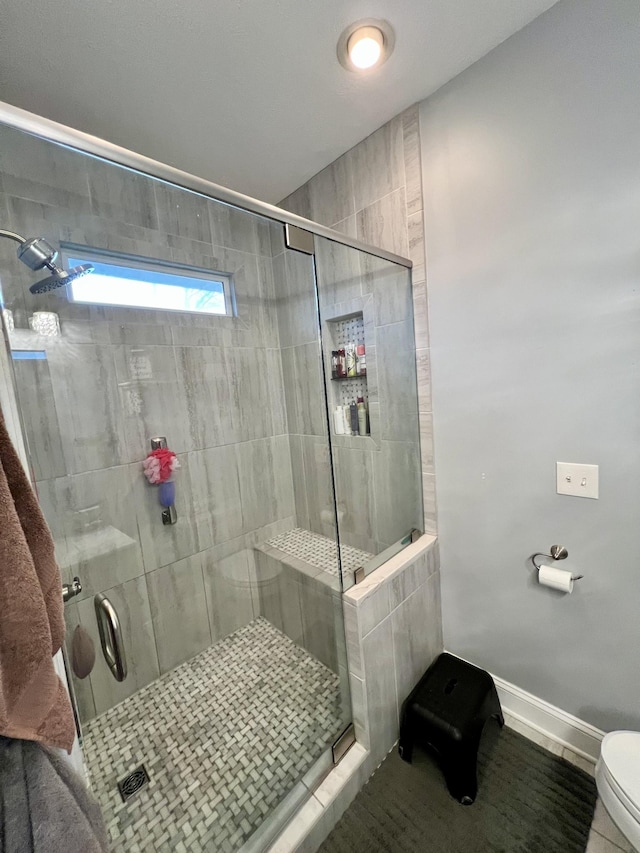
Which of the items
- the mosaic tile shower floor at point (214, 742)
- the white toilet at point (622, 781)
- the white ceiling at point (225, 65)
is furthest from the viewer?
the mosaic tile shower floor at point (214, 742)

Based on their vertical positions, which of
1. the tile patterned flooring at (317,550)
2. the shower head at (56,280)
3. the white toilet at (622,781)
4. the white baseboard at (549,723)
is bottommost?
the white baseboard at (549,723)

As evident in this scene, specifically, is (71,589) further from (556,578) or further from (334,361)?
(556,578)

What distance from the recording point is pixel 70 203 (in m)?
1.40

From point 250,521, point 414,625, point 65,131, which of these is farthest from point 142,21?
point 414,625

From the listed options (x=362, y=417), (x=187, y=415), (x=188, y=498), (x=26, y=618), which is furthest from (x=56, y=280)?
(x=362, y=417)

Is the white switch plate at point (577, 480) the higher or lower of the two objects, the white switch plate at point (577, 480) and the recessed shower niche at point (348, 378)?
the lower

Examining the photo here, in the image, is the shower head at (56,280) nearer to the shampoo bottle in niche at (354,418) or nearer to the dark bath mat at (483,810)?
the shampoo bottle in niche at (354,418)

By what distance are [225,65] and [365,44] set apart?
0.48 metres

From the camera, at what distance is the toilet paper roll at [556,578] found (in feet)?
4.12

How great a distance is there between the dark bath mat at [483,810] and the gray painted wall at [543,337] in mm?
259

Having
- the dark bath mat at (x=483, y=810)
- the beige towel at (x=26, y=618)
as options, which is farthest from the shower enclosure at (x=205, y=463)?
the beige towel at (x=26, y=618)

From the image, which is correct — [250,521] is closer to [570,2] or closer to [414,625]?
[414,625]

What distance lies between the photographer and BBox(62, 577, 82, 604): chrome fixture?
115 cm

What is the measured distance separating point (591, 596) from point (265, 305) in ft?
6.76
